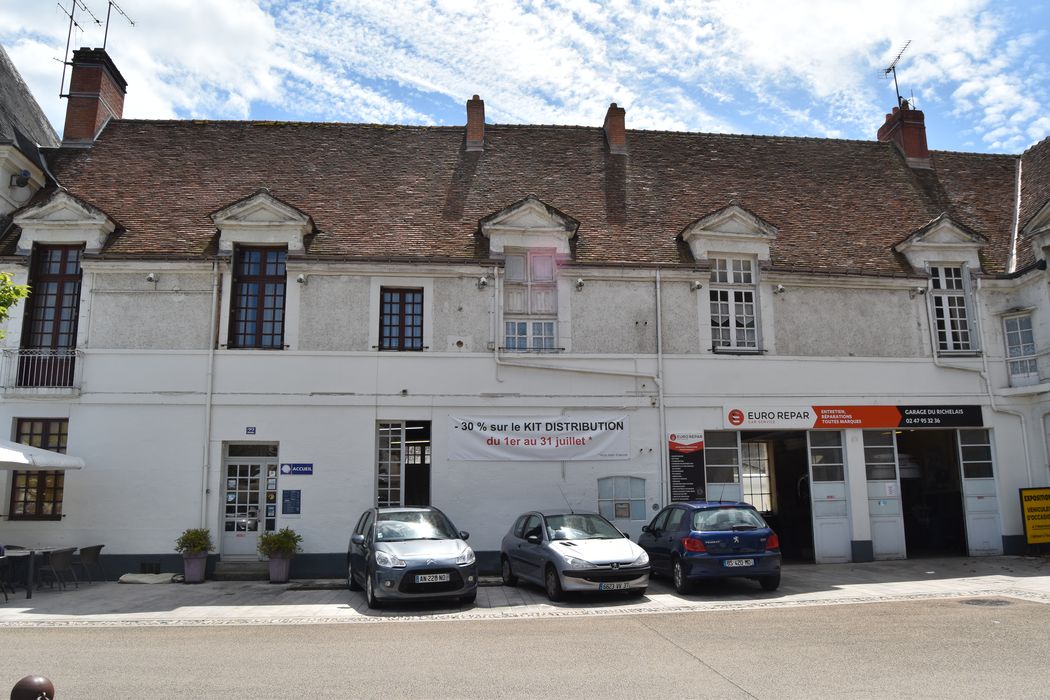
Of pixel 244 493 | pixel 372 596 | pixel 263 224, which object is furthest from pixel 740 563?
pixel 263 224

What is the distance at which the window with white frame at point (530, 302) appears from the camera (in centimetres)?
1691

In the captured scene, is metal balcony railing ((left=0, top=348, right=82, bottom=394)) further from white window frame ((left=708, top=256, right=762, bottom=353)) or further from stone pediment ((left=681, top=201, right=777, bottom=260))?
white window frame ((left=708, top=256, right=762, bottom=353))

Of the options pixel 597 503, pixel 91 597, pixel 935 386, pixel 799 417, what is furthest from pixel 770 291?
pixel 91 597

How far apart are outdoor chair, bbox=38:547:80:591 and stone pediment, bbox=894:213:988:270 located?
18.8 m

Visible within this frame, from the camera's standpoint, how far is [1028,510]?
16.8 m

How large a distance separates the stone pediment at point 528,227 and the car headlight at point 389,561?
748 centimetres

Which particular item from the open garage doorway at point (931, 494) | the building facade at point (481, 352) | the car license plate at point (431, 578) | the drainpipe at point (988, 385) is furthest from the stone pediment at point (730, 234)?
the car license plate at point (431, 578)

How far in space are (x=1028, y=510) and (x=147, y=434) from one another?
733 inches

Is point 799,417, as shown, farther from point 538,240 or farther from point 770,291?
point 538,240

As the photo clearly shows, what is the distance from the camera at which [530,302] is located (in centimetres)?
1709

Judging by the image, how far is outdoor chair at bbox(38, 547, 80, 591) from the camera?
13.7 meters

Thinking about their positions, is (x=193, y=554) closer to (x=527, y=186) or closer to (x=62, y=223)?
(x=62, y=223)

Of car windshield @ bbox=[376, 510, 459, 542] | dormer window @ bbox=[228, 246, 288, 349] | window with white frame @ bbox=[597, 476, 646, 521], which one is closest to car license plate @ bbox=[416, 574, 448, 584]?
car windshield @ bbox=[376, 510, 459, 542]

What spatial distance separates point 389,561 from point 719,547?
5.27m
